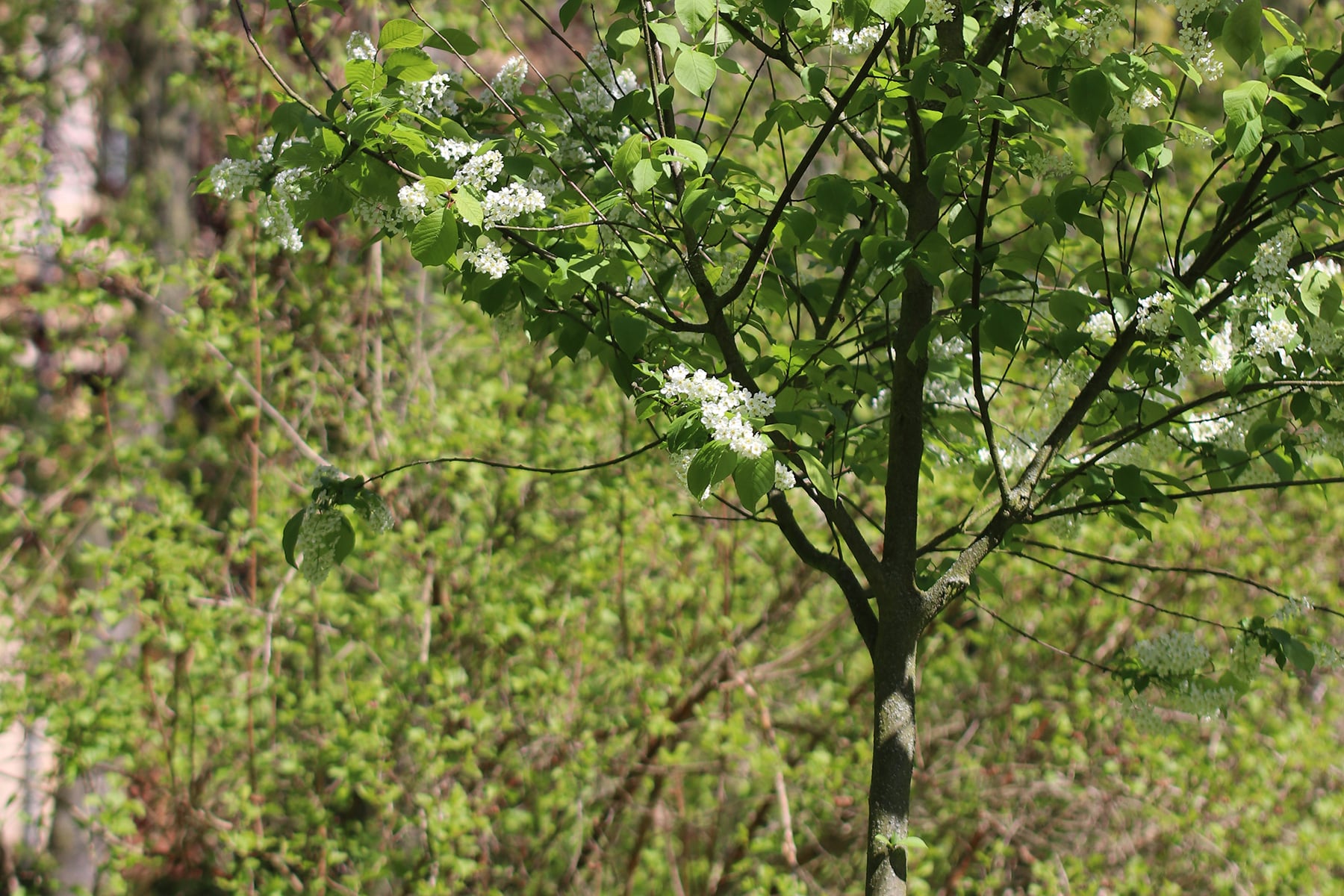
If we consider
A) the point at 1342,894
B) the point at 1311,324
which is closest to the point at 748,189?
the point at 1311,324

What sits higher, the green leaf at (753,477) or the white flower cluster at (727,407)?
the white flower cluster at (727,407)

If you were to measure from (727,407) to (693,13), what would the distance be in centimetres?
53

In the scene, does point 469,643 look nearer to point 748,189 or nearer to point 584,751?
point 584,751

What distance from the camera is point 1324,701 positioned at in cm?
467

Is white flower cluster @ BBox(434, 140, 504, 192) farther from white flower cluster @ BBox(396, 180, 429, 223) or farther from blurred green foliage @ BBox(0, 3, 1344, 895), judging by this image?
blurred green foliage @ BBox(0, 3, 1344, 895)

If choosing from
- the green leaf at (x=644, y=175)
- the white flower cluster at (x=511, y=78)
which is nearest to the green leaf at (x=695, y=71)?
the green leaf at (x=644, y=175)

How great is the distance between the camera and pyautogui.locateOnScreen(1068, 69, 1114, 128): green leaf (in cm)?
149

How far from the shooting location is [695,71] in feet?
5.03

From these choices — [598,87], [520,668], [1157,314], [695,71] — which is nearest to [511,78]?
[598,87]

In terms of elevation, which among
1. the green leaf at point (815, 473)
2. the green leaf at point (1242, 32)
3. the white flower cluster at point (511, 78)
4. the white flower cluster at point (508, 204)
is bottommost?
the green leaf at point (815, 473)

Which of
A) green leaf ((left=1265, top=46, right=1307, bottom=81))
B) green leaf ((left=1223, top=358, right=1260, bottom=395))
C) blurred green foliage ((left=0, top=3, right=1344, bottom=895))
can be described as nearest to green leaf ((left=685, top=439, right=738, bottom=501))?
green leaf ((left=1223, top=358, right=1260, bottom=395))

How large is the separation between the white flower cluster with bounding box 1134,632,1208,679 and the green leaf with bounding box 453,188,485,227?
1.56 metres

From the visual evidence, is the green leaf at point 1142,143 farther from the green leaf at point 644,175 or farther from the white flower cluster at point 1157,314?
the green leaf at point 644,175

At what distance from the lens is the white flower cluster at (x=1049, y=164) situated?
189 cm
